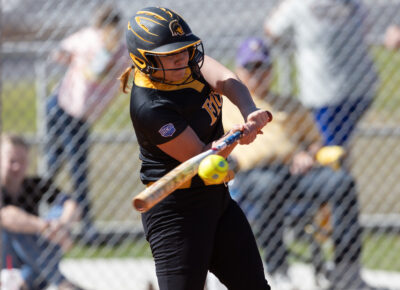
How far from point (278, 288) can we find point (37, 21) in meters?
3.38

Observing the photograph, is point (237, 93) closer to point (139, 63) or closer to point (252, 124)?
point (252, 124)

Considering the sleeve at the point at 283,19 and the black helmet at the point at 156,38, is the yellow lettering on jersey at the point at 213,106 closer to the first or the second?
the black helmet at the point at 156,38

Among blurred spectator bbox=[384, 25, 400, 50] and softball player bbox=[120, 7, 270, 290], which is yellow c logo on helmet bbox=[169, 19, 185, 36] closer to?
softball player bbox=[120, 7, 270, 290]

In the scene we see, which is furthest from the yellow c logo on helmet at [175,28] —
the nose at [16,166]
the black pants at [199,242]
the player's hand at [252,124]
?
the nose at [16,166]

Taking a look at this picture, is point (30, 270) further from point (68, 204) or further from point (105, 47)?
point (105, 47)

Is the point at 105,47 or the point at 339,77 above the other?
the point at 105,47

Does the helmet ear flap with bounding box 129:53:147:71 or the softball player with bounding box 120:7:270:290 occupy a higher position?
the helmet ear flap with bounding box 129:53:147:71

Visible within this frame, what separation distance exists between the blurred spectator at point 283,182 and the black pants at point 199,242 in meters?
1.90

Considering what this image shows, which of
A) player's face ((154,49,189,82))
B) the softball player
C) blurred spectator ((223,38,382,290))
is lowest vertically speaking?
blurred spectator ((223,38,382,290))

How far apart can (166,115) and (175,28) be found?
0.39m

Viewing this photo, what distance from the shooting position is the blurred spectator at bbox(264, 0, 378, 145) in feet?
17.5

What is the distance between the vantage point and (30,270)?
5.04 meters

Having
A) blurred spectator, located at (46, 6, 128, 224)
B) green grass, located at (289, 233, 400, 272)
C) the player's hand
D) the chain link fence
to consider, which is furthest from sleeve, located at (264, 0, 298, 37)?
the player's hand

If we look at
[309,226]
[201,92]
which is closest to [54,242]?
[309,226]
